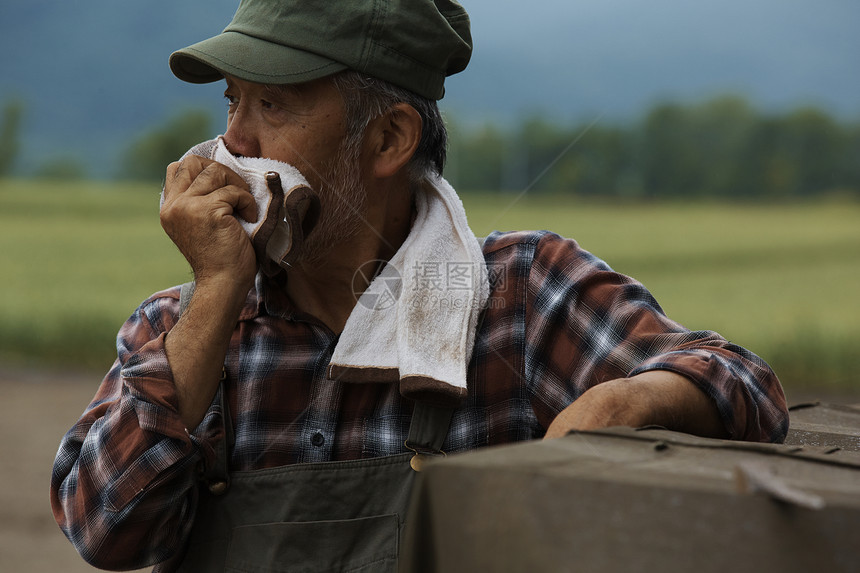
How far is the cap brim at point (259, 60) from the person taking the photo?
1874mm

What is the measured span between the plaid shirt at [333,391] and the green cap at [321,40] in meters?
0.51

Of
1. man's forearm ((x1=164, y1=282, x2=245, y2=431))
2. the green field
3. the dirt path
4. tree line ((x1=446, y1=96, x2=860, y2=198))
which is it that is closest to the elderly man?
man's forearm ((x1=164, y1=282, x2=245, y2=431))

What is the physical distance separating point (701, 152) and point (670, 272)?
142 cm

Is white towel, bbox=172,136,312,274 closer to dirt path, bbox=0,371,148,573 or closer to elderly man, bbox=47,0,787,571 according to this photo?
elderly man, bbox=47,0,787,571

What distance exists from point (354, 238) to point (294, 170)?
244mm

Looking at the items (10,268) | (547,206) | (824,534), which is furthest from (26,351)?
(824,534)

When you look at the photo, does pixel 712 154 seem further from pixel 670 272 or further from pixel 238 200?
pixel 238 200

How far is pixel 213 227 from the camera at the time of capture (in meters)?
1.83

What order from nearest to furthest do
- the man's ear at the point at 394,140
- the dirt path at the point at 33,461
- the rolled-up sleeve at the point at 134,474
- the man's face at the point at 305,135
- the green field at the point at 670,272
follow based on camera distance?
the rolled-up sleeve at the point at 134,474
the man's face at the point at 305,135
the man's ear at the point at 394,140
the dirt path at the point at 33,461
the green field at the point at 670,272

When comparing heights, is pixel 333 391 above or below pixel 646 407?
below

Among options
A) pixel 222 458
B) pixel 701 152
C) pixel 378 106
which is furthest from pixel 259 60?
pixel 701 152

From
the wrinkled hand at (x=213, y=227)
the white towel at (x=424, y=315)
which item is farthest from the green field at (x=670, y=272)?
the wrinkled hand at (x=213, y=227)

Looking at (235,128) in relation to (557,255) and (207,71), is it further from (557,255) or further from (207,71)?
(557,255)

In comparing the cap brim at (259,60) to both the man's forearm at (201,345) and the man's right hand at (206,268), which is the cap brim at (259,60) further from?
the man's forearm at (201,345)
